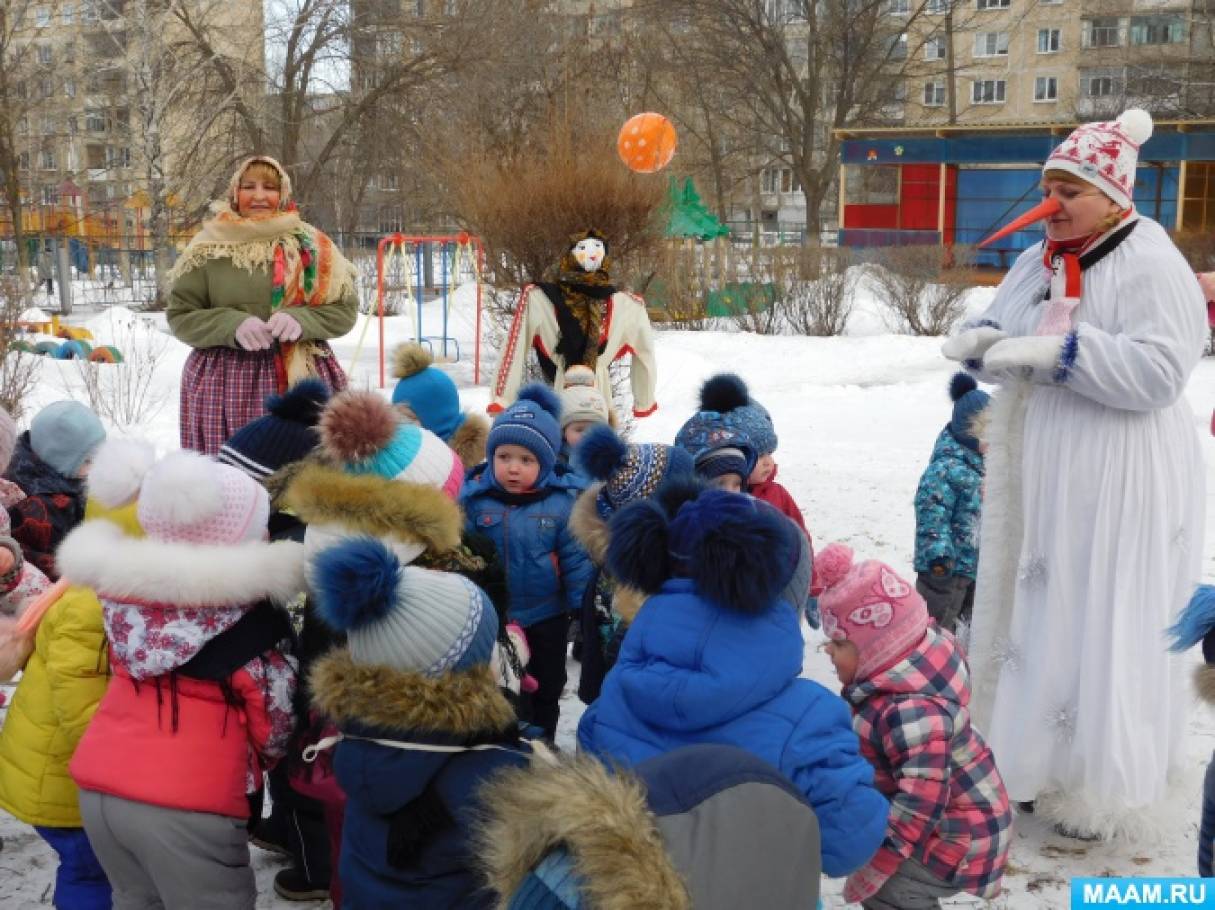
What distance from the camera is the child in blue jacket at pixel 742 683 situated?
2.17 m

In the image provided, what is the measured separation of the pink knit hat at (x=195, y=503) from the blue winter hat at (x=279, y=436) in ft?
2.32

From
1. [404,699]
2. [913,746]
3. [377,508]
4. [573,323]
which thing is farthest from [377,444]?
[573,323]

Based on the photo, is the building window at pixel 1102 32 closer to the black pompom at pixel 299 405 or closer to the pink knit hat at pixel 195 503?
the black pompom at pixel 299 405

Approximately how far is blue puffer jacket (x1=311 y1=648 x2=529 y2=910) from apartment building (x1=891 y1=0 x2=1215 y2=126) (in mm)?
42326

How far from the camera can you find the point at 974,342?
3635 millimetres

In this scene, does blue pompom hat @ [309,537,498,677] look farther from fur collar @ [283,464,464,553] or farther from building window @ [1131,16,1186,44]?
building window @ [1131,16,1186,44]

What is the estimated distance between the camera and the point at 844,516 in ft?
24.0

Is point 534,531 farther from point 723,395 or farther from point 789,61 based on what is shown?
point 789,61

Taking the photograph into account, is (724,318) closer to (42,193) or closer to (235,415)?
(235,415)

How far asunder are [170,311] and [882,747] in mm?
3034

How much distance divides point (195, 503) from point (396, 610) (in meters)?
0.58

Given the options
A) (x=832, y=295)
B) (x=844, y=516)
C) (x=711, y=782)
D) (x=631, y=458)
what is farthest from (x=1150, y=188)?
(x=711, y=782)

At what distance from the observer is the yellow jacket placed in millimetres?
2627

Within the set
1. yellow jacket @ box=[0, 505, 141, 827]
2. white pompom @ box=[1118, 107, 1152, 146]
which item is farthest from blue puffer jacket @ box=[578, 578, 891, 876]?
white pompom @ box=[1118, 107, 1152, 146]
